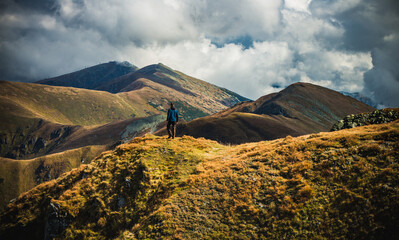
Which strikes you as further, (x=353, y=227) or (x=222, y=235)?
(x=222, y=235)

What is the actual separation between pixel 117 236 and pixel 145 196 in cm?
298

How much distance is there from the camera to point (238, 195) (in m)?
12.8

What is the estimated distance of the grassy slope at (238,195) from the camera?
9.76 metres

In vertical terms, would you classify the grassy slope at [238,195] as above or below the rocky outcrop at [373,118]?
below

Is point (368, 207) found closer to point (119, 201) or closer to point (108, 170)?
point (119, 201)

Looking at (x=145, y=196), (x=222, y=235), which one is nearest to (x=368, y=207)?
(x=222, y=235)

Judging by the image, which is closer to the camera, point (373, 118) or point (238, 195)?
point (238, 195)

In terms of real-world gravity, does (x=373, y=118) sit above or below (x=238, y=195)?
above

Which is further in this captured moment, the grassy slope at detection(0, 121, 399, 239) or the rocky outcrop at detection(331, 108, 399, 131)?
the rocky outcrop at detection(331, 108, 399, 131)

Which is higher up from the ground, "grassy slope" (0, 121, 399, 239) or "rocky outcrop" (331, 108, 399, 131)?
"rocky outcrop" (331, 108, 399, 131)

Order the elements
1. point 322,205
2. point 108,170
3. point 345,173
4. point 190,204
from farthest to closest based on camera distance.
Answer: point 108,170, point 190,204, point 345,173, point 322,205

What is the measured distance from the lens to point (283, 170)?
13859 millimetres

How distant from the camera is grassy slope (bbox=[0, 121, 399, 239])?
384 inches

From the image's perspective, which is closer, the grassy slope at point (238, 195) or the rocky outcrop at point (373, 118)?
the grassy slope at point (238, 195)
